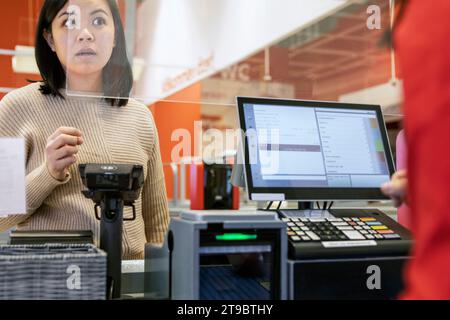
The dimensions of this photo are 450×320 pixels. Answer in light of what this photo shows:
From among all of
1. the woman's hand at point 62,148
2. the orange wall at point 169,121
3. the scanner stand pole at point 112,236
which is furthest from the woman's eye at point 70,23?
the scanner stand pole at point 112,236

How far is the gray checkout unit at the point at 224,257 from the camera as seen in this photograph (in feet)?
3.54

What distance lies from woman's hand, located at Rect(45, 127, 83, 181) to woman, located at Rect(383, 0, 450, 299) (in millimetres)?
1007

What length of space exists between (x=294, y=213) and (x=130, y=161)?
61 cm

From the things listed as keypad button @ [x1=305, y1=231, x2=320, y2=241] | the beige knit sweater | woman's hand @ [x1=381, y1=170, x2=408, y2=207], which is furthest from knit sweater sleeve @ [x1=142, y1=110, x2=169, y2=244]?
woman's hand @ [x1=381, y1=170, x2=408, y2=207]

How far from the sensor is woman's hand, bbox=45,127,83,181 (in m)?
1.40

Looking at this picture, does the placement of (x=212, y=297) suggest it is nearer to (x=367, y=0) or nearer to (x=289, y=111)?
(x=289, y=111)

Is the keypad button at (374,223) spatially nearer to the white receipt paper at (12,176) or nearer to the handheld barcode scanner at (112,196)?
the handheld barcode scanner at (112,196)

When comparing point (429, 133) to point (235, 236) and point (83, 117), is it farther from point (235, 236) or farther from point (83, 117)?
point (83, 117)

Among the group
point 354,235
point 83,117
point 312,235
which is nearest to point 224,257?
point 312,235

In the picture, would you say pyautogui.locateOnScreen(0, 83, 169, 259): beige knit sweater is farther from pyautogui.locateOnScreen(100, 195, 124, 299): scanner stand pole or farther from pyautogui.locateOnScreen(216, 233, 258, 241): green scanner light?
pyautogui.locateOnScreen(216, 233, 258, 241): green scanner light

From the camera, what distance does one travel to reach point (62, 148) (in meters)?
1.42
